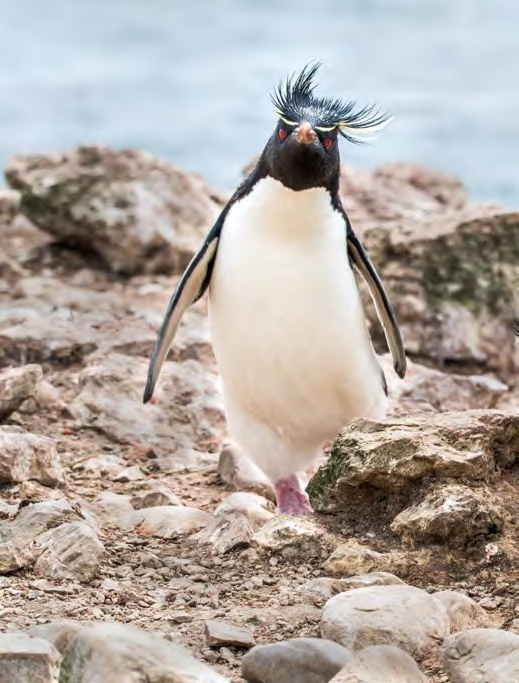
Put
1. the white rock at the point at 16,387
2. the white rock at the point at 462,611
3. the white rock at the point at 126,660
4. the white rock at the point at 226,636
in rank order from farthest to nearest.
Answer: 1. the white rock at the point at 16,387
2. the white rock at the point at 462,611
3. the white rock at the point at 226,636
4. the white rock at the point at 126,660

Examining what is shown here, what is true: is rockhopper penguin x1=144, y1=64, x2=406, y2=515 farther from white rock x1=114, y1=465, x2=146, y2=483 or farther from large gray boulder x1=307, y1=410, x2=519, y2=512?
large gray boulder x1=307, y1=410, x2=519, y2=512

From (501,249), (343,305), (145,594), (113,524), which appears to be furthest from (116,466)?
(501,249)

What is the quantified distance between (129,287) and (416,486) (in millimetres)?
4128

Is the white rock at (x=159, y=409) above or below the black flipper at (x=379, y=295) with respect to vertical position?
below

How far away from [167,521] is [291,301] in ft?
3.43

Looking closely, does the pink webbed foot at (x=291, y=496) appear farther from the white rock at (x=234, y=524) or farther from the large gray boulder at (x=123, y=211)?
the large gray boulder at (x=123, y=211)

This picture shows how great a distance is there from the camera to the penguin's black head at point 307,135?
446cm

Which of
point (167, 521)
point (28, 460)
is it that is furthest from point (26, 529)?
point (28, 460)

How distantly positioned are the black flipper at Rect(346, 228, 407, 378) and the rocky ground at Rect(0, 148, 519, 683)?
2.90 ft

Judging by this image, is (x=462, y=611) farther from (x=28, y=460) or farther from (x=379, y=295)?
(x=379, y=295)

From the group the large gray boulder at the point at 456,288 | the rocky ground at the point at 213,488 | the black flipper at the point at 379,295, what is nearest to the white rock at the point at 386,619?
the rocky ground at the point at 213,488

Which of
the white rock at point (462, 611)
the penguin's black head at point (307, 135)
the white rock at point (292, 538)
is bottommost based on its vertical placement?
the white rock at point (292, 538)

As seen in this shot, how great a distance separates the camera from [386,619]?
2.88 m

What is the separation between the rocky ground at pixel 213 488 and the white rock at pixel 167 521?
0.01 metres
